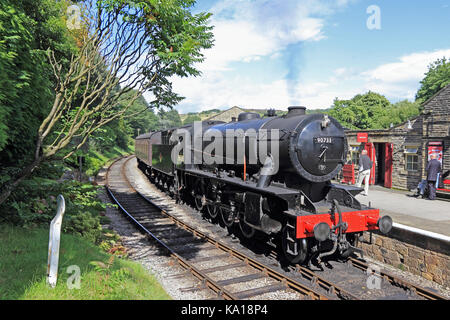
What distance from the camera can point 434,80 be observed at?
41.6 m

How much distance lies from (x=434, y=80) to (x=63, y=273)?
163ft

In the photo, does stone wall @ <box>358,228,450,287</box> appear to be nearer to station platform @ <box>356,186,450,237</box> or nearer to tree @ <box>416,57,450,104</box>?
station platform @ <box>356,186,450,237</box>

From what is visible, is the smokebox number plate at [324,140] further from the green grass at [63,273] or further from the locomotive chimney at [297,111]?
the green grass at [63,273]

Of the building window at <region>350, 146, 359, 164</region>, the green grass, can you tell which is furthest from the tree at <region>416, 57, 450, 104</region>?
the green grass

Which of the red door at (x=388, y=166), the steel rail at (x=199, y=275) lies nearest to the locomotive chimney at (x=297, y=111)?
the steel rail at (x=199, y=275)

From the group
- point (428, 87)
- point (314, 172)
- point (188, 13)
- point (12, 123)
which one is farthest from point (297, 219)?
point (428, 87)

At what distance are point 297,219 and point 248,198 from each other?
1.57 m

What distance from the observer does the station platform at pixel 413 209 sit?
26.6 ft

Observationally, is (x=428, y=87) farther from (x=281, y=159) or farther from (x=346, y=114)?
(x=281, y=159)

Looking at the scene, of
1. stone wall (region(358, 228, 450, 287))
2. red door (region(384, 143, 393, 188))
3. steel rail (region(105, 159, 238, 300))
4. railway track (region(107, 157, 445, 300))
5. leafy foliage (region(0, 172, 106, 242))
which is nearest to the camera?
steel rail (region(105, 159, 238, 300))

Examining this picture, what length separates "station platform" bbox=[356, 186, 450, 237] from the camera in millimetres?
8117

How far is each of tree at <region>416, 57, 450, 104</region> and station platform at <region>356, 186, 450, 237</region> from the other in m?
34.4

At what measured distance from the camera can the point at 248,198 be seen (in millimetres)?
7324

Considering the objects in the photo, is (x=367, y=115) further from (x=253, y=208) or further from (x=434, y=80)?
(x=253, y=208)
